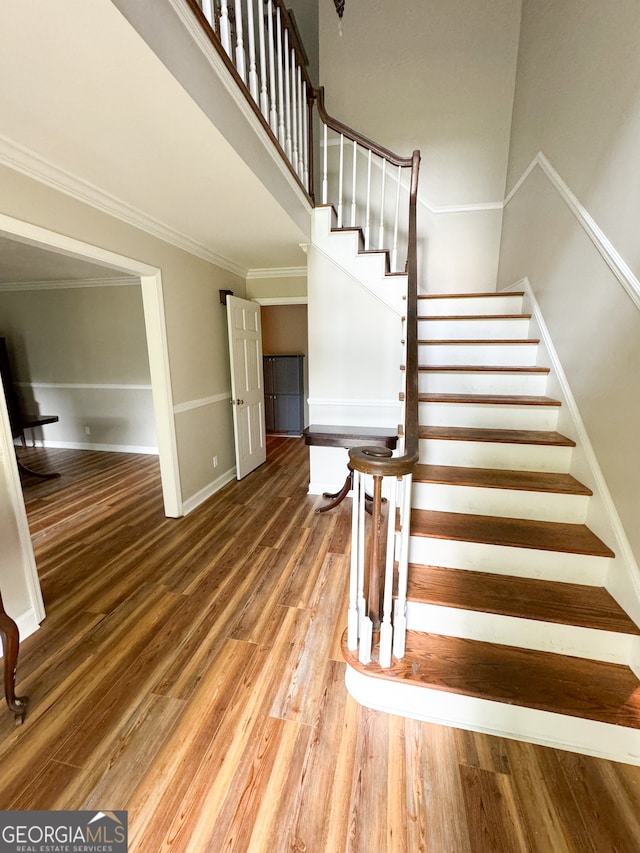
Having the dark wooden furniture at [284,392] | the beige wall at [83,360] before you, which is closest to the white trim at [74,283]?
the beige wall at [83,360]

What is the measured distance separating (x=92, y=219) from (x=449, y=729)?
120 inches

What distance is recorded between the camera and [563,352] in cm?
195

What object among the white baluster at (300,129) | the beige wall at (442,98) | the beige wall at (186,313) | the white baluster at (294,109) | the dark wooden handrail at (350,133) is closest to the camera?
the beige wall at (186,313)

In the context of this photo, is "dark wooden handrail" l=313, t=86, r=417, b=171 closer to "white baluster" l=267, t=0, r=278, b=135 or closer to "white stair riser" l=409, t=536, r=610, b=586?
"white baluster" l=267, t=0, r=278, b=135

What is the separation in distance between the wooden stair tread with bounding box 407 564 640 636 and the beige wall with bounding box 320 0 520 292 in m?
2.99

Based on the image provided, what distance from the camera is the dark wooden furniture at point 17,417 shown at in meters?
3.84

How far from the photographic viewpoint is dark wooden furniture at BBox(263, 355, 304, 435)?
5.43 meters

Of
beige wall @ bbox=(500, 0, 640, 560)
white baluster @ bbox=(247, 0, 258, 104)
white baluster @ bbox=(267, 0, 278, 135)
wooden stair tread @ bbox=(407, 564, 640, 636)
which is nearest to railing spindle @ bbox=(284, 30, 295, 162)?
white baluster @ bbox=(267, 0, 278, 135)

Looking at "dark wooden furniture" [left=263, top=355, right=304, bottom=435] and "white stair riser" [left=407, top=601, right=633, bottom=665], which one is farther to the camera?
"dark wooden furniture" [left=263, top=355, right=304, bottom=435]

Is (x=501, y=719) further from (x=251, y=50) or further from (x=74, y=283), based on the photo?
(x=74, y=283)

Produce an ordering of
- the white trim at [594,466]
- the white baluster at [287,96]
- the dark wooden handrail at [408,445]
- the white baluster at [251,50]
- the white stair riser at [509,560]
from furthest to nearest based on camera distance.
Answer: the white baluster at [287,96]
the white baluster at [251,50]
the white stair riser at [509,560]
the white trim at [594,466]
the dark wooden handrail at [408,445]

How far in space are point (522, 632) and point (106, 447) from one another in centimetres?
539

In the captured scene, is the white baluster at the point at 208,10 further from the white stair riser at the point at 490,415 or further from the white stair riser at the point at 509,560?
the white stair riser at the point at 509,560

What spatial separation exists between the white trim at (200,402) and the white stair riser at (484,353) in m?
2.01
